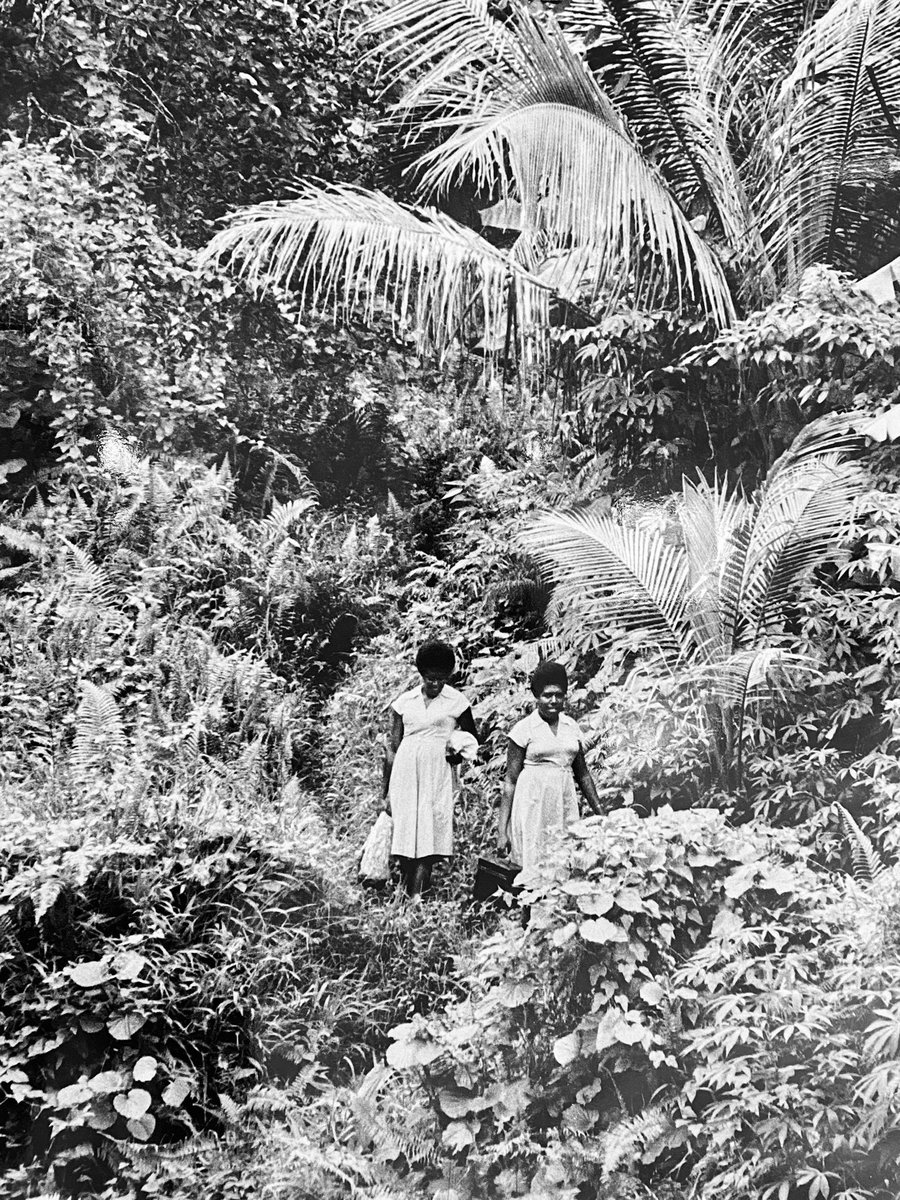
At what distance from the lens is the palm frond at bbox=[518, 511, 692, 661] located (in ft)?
22.5

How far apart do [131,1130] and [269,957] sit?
0.91 metres

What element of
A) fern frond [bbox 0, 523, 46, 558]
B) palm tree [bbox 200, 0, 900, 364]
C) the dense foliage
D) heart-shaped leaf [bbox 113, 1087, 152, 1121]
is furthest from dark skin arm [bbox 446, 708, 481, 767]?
fern frond [bbox 0, 523, 46, 558]

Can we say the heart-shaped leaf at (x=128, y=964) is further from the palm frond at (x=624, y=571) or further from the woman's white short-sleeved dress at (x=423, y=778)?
the palm frond at (x=624, y=571)

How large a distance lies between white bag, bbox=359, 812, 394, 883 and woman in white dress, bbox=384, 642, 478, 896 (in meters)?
0.03

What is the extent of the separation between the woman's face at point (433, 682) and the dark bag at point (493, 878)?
0.82m

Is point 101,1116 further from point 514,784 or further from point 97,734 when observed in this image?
point 514,784

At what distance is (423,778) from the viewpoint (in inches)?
219

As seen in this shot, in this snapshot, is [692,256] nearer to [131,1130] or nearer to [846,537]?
[846,537]

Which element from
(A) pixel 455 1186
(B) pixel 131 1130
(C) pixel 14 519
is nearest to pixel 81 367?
(C) pixel 14 519

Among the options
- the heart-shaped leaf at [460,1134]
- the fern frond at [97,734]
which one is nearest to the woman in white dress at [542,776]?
the heart-shaped leaf at [460,1134]

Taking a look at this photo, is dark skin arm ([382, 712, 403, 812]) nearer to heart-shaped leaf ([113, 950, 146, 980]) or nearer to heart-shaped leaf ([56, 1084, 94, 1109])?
heart-shaped leaf ([113, 950, 146, 980])

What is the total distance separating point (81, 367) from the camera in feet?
29.0

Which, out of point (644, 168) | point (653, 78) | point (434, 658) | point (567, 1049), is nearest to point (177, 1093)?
point (567, 1049)

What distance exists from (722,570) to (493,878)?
2148 mm
